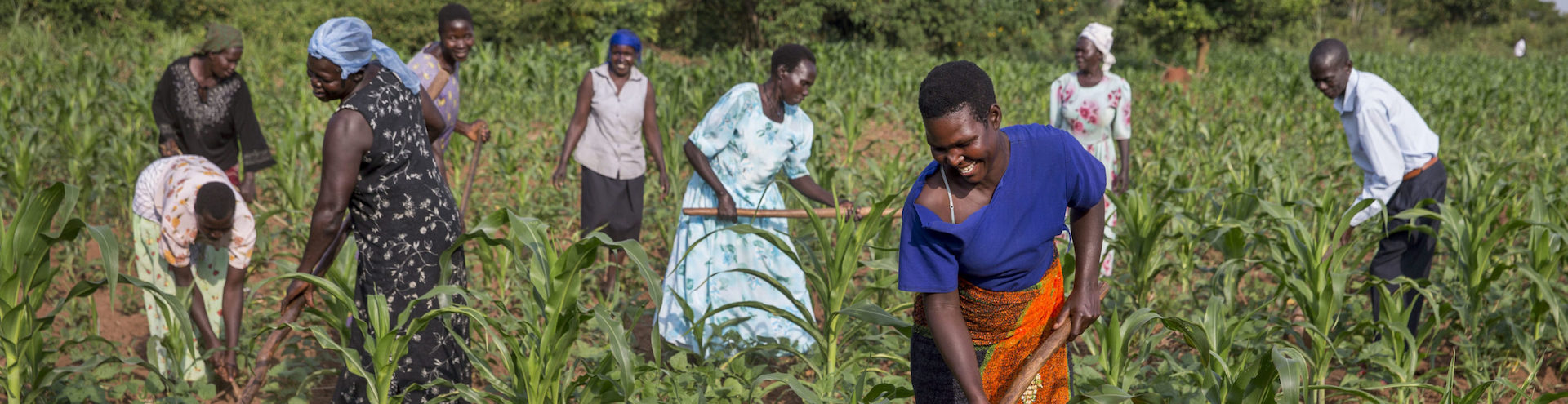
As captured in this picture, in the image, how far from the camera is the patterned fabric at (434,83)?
4.31 meters

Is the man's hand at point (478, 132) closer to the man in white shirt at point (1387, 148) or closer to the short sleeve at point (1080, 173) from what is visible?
the short sleeve at point (1080, 173)

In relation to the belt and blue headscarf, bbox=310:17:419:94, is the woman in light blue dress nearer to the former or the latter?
blue headscarf, bbox=310:17:419:94

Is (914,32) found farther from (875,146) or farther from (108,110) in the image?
(108,110)

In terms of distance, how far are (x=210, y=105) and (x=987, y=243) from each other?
3.91 m

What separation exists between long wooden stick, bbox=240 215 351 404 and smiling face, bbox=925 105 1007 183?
1805mm

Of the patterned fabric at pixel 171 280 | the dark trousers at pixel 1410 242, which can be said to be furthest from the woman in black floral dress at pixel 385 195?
the dark trousers at pixel 1410 242

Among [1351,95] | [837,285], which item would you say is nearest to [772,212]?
[837,285]

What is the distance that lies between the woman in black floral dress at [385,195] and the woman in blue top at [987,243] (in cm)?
149

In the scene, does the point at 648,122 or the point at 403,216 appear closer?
the point at 403,216

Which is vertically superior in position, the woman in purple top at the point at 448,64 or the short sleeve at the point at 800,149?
the woman in purple top at the point at 448,64

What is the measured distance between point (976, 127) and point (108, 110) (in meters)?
8.86

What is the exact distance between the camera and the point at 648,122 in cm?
492

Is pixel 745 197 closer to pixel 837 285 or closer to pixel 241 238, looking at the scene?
pixel 837 285

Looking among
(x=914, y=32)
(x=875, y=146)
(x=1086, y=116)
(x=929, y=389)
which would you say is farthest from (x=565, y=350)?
(x=914, y=32)
